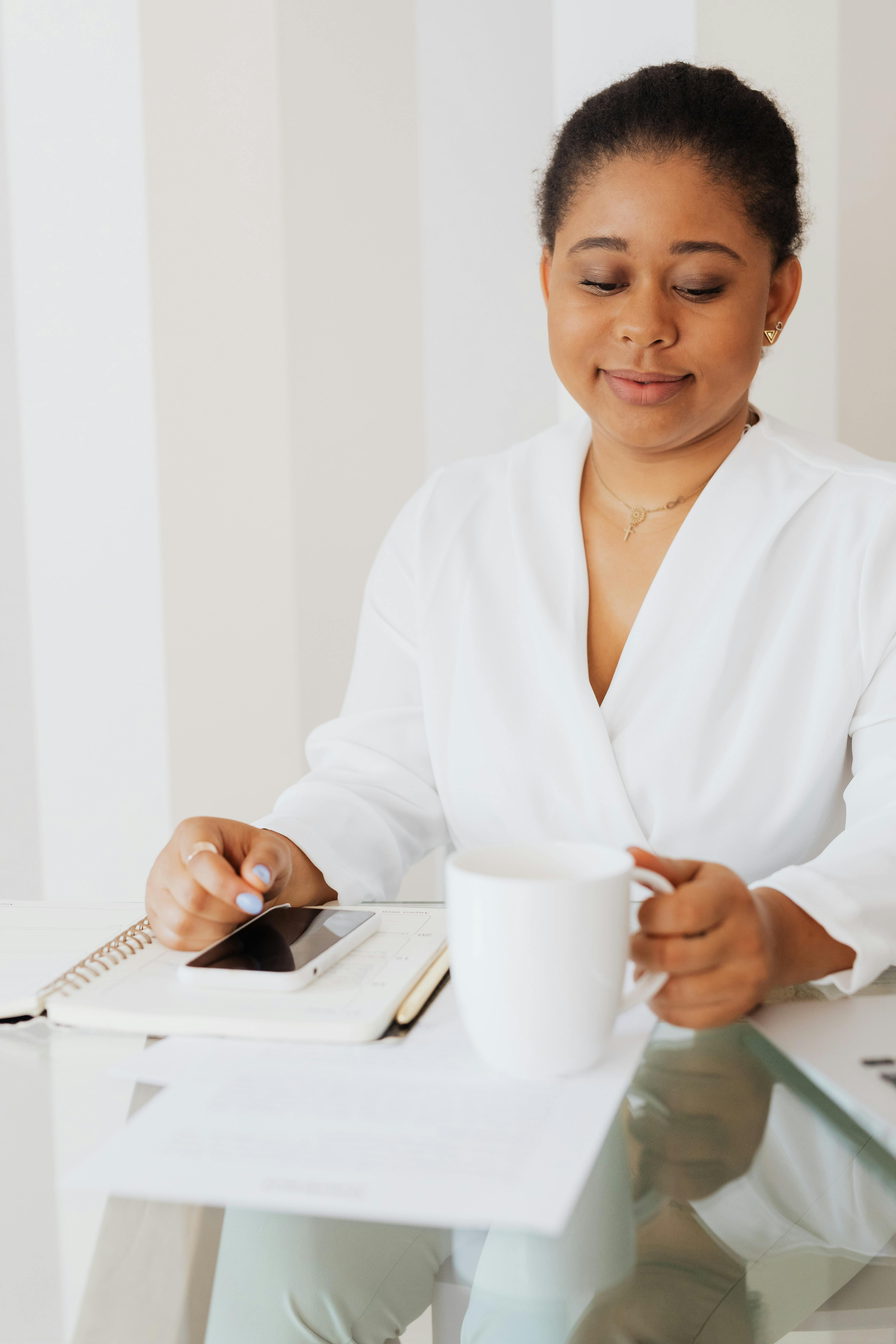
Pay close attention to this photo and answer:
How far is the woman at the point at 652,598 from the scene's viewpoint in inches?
42.4

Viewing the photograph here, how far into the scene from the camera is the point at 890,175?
1.63 metres

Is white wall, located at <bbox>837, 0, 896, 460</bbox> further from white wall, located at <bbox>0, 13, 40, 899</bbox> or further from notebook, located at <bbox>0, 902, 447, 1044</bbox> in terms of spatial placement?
white wall, located at <bbox>0, 13, 40, 899</bbox>

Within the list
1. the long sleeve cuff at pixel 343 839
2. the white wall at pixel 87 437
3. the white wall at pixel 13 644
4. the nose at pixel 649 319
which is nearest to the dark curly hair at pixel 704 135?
the nose at pixel 649 319

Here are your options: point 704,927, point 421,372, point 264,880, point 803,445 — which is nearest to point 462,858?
point 704,927

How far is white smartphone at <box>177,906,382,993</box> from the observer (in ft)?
2.38

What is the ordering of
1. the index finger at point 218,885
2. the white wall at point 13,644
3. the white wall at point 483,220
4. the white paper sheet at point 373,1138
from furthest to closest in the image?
the white wall at point 13,644
the white wall at point 483,220
the index finger at point 218,885
the white paper sheet at point 373,1138

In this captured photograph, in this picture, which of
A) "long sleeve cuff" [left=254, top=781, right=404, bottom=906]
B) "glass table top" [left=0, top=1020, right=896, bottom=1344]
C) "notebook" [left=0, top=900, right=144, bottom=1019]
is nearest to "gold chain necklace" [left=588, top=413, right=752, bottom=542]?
"long sleeve cuff" [left=254, top=781, right=404, bottom=906]

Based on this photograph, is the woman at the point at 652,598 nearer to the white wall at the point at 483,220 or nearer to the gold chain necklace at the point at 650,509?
the gold chain necklace at the point at 650,509

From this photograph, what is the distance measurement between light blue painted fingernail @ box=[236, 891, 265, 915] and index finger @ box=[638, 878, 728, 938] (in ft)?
0.97

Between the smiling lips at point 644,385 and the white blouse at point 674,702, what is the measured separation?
0.38 feet

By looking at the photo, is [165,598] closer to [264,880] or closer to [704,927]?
[264,880]

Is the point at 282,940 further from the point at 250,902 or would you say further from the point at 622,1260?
the point at 622,1260

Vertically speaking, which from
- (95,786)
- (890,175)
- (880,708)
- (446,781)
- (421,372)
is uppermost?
(890,175)

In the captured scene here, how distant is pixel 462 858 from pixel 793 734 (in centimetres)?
61
